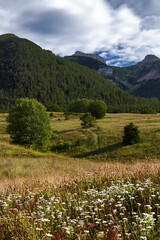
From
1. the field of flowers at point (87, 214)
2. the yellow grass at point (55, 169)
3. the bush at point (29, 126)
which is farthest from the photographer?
the bush at point (29, 126)

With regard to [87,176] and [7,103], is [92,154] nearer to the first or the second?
[87,176]

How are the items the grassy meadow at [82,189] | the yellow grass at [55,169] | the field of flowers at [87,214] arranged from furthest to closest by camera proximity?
1. the yellow grass at [55,169]
2. the grassy meadow at [82,189]
3. the field of flowers at [87,214]

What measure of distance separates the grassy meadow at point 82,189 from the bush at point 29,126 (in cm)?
342

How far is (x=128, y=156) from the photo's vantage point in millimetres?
25531

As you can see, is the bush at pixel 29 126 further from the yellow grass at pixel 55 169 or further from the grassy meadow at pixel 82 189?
the yellow grass at pixel 55 169

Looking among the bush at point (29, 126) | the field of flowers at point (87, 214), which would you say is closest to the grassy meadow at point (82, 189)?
the field of flowers at point (87, 214)

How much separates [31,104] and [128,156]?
2105cm

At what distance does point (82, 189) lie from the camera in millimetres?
6316

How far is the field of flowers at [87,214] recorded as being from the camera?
344 centimetres

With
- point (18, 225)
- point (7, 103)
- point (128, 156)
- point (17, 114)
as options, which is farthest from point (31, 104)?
point (7, 103)

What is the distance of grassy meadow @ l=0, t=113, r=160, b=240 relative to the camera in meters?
3.68

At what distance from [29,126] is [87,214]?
29.3 meters

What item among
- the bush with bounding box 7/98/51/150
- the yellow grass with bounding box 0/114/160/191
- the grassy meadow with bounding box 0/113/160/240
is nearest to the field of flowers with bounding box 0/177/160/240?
the grassy meadow with bounding box 0/113/160/240

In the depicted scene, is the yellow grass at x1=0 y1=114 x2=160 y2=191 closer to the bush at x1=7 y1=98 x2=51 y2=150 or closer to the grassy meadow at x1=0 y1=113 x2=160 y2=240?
the grassy meadow at x1=0 y1=113 x2=160 y2=240
